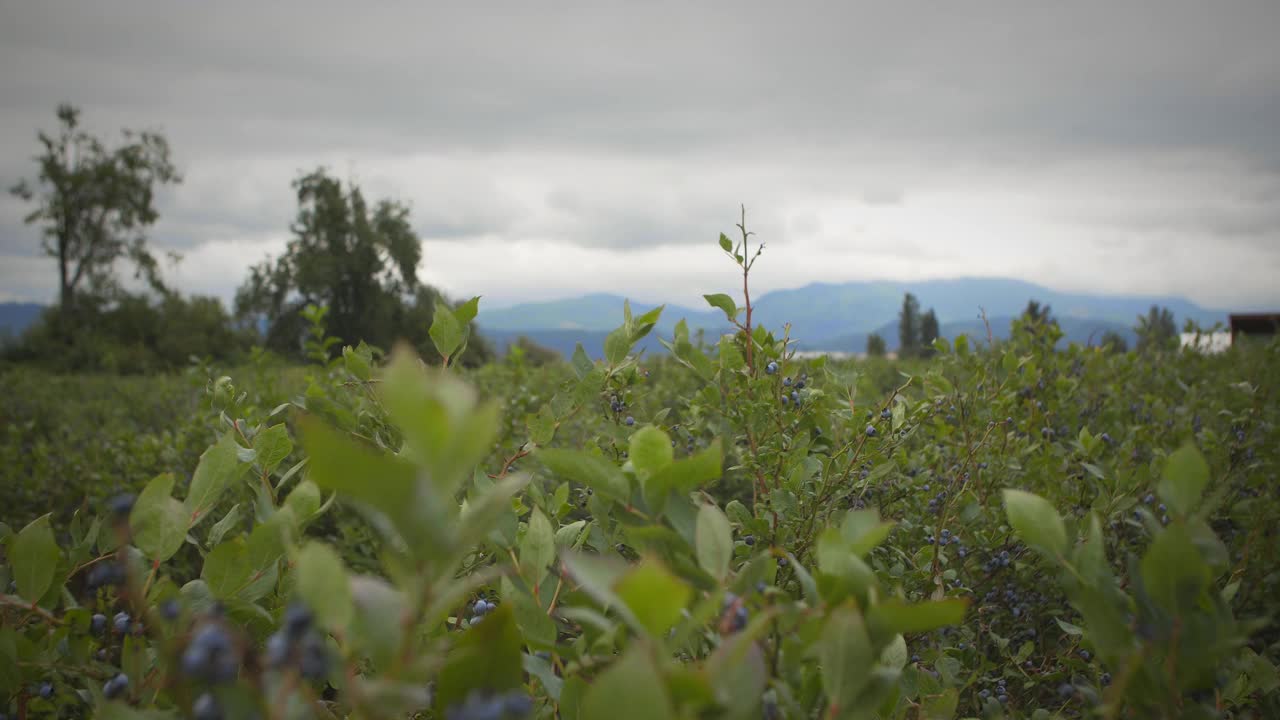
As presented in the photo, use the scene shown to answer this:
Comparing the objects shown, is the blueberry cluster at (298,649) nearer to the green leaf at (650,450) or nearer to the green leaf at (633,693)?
the green leaf at (633,693)

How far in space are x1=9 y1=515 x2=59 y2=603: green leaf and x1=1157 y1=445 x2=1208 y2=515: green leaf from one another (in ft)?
4.14

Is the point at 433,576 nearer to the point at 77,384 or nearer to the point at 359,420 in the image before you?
the point at 359,420

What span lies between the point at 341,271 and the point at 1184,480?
2923 centimetres

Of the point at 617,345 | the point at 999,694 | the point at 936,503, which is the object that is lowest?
the point at 999,694

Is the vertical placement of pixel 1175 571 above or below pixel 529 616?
above

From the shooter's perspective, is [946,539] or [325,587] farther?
[946,539]

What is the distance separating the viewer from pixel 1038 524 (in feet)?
2.54

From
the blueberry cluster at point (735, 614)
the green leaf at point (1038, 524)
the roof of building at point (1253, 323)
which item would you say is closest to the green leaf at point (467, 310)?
the blueberry cluster at point (735, 614)

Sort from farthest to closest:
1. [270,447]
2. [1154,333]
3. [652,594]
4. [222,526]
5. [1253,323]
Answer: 1. [1253,323]
2. [1154,333]
3. [270,447]
4. [222,526]
5. [652,594]

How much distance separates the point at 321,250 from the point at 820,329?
429ft

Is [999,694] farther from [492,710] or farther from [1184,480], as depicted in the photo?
[492,710]

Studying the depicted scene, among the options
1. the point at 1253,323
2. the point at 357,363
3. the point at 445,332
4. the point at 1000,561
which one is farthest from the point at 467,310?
the point at 1253,323

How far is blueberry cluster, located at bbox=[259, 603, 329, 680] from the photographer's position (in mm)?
500

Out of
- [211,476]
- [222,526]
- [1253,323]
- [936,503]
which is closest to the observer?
[211,476]
